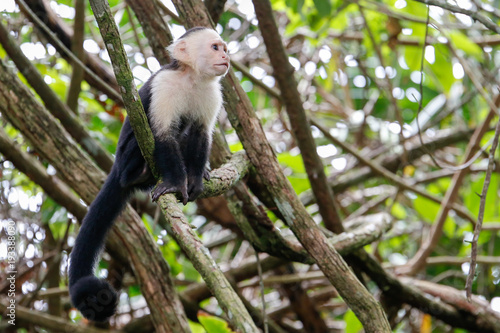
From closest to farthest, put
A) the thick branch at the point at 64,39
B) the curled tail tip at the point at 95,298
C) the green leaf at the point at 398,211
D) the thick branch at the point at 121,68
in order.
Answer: the thick branch at the point at 121,68
the curled tail tip at the point at 95,298
the thick branch at the point at 64,39
the green leaf at the point at 398,211

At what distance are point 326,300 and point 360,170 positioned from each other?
1274mm

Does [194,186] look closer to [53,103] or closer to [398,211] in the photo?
[53,103]

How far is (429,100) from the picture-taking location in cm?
618

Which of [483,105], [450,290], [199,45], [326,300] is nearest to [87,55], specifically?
[199,45]

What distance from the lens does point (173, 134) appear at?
299 centimetres

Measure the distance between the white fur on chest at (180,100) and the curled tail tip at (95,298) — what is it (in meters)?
0.81

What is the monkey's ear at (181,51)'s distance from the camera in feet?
10.5

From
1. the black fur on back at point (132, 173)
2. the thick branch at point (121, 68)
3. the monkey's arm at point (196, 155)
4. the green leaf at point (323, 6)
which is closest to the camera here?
the thick branch at point (121, 68)

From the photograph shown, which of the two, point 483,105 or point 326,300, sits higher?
point 483,105

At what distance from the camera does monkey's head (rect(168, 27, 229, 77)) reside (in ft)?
10.2

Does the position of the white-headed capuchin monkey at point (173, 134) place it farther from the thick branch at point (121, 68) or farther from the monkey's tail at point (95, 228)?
the thick branch at point (121, 68)

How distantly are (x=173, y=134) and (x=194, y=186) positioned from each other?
314mm

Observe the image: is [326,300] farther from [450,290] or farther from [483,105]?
[483,105]

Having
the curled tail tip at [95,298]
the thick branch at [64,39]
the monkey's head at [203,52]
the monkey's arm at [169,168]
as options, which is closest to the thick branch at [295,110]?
the monkey's head at [203,52]
